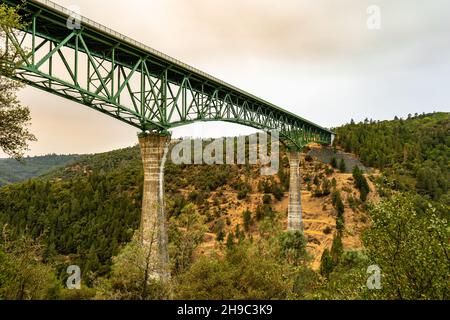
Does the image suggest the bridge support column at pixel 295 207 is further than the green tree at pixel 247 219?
No

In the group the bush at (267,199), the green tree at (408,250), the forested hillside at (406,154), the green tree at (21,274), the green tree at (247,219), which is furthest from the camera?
the forested hillside at (406,154)

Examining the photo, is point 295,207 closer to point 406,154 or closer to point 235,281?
point 235,281

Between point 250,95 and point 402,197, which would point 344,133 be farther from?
point 402,197

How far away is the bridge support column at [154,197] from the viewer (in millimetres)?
24391

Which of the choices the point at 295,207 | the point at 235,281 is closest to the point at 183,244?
the point at 235,281

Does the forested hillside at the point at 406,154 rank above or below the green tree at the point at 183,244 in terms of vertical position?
above

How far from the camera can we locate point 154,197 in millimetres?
25469

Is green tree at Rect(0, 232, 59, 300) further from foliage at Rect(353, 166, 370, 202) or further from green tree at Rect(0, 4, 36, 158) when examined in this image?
foliage at Rect(353, 166, 370, 202)

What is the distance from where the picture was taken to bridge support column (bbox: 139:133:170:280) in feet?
80.0

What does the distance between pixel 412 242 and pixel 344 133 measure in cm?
9538

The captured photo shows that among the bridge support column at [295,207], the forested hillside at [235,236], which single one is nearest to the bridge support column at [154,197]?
the forested hillside at [235,236]

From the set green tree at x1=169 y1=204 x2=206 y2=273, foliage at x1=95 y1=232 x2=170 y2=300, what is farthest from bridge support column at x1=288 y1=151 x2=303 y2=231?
foliage at x1=95 y1=232 x2=170 y2=300

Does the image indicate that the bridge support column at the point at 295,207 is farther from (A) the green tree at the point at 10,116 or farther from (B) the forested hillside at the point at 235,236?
(A) the green tree at the point at 10,116

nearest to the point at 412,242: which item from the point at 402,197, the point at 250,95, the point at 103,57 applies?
the point at 402,197
